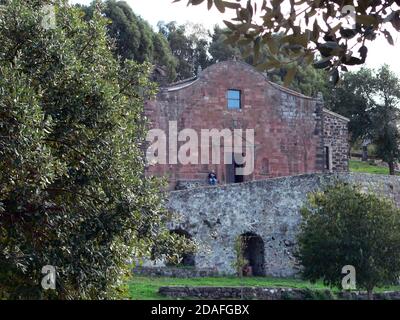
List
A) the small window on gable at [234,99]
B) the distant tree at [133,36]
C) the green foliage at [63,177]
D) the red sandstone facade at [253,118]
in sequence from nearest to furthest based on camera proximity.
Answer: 1. the green foliage at [63,177]
2. the red sandstone facade at [253,118]
3. the small window on gable at [234,99]
4. the distant tree at [133,36]

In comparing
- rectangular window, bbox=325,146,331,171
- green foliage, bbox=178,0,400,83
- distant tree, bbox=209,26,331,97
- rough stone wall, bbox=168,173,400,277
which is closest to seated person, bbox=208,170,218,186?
rough stone wall, bbox=168,173,400,277

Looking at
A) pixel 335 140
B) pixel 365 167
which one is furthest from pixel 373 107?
pixel 335 140

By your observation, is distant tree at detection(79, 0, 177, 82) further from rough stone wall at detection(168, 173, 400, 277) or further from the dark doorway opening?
rough stone wall at detection(168, 173, 400, 277)

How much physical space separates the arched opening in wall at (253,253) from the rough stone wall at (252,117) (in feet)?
20.3

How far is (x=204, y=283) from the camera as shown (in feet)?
80.7

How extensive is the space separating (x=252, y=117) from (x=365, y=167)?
16787mm

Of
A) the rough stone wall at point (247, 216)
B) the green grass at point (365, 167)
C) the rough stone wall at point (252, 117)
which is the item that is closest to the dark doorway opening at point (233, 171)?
the rough stone wall at point (252, 117)

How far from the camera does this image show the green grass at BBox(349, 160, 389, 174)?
50.2 metres

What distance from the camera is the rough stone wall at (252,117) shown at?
35.9 metres

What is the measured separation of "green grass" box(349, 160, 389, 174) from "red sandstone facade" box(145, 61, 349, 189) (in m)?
10.6

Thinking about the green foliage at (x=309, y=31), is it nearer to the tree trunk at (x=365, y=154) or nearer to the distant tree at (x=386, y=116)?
the distant tree at (x=386, y=116)

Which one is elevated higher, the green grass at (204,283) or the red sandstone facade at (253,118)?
the red sandstone facade at (253,118)

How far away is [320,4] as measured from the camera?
5793 millimetres

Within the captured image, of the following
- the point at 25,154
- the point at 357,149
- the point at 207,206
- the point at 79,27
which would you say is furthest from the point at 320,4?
the point at 357,149
